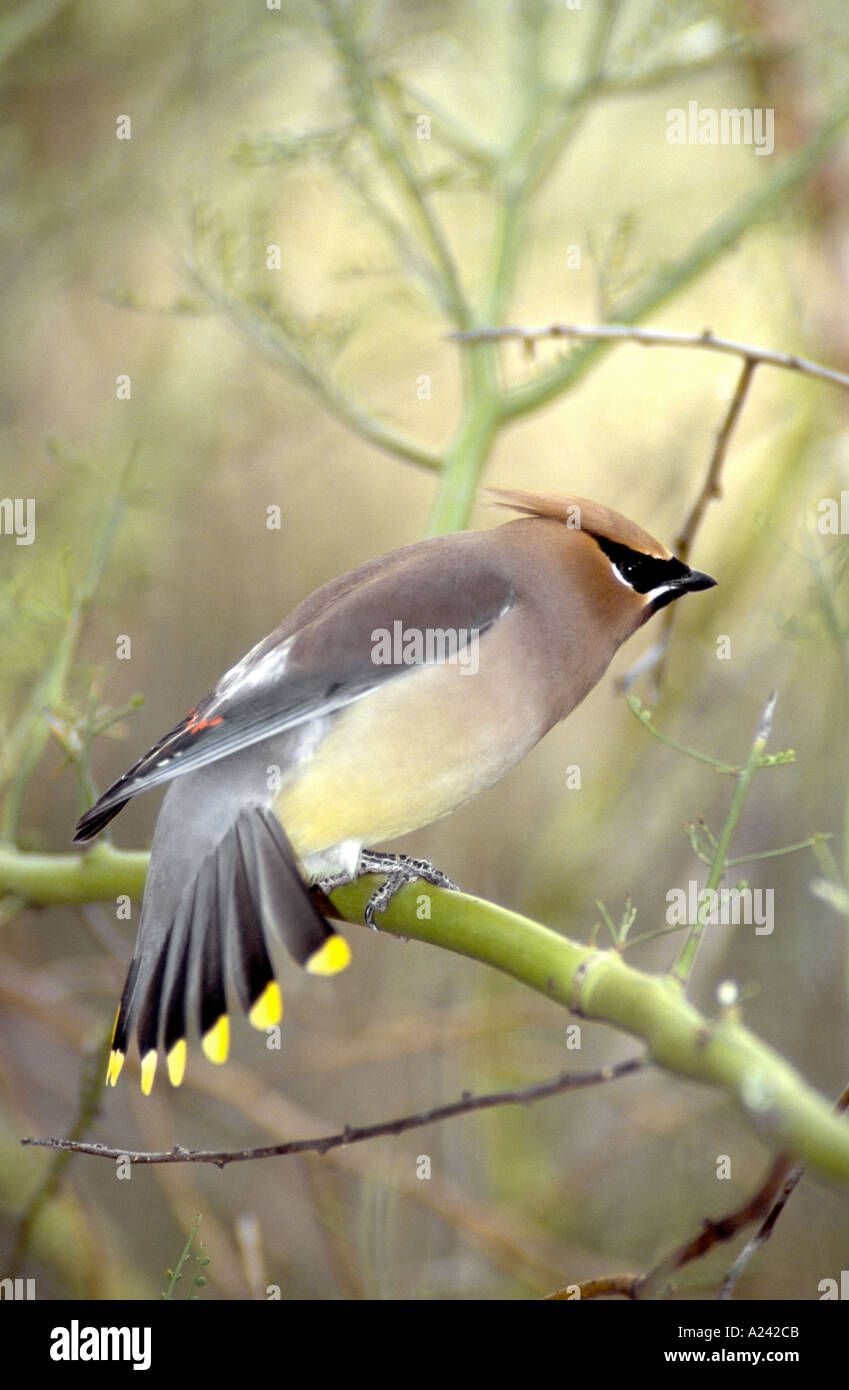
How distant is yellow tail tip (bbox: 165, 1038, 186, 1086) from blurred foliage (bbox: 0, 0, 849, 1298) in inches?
26.6

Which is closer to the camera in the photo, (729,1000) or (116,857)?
(729,1000)

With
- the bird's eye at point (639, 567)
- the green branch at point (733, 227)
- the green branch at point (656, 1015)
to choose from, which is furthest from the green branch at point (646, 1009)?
the green branch at point (733, 227)

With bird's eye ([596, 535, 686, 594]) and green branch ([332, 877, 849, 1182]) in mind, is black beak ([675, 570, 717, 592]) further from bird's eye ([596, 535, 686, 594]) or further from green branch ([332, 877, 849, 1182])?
green branch ([332, 877, 849, 1182])

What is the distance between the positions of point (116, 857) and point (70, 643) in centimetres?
29

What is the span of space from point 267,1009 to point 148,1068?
0.15m

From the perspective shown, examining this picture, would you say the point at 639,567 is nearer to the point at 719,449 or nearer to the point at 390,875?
the point at 719,449

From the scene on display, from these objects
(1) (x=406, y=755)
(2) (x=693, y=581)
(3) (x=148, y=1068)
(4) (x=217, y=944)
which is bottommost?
(3) (x=148, y=1068)

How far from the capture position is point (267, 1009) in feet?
4.09

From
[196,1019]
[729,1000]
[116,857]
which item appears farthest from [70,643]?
[729,1000]

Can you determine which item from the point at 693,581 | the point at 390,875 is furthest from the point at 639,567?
the point at 390,875

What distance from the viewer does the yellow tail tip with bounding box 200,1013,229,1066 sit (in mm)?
1252

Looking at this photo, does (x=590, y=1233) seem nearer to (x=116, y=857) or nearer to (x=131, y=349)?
(x=116, y=857)

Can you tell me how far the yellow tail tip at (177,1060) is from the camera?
1.27 metres

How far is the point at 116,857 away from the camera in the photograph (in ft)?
5.22
